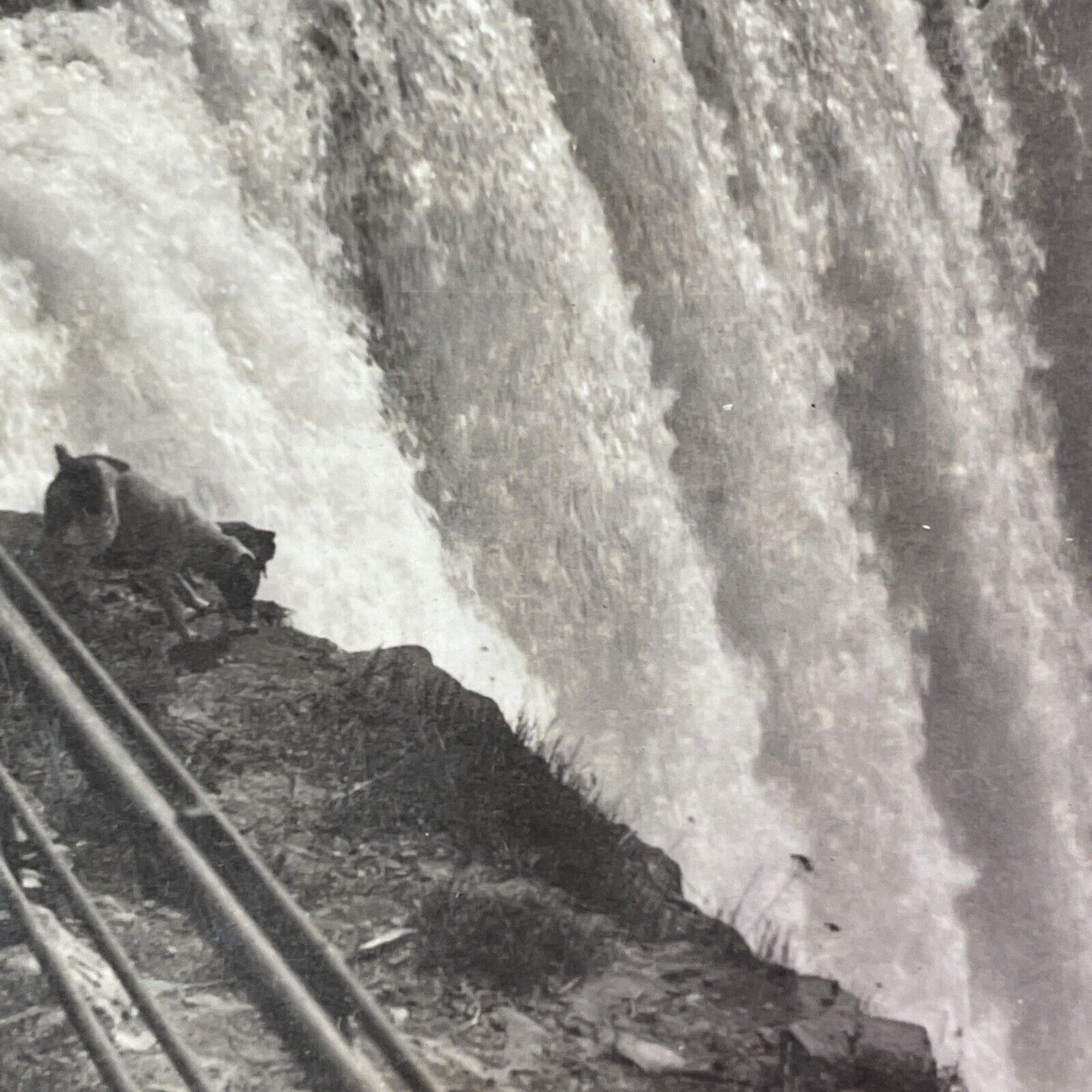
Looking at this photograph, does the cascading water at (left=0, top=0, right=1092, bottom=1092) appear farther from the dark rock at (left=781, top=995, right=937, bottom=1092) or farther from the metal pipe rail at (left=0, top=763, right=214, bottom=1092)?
the metal pipe rail at (left=0, top=763, right=214, bottom=1092)

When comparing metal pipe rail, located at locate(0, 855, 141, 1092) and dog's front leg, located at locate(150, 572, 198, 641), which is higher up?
dog's front leg, located at locate(150, 572, 198, 641)

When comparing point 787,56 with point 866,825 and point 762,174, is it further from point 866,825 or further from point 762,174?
point 866,825

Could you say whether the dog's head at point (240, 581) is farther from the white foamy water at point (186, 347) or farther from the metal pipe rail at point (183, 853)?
the metal pipe rail at point (183, 853)

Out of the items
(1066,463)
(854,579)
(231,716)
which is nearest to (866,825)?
(854,579)

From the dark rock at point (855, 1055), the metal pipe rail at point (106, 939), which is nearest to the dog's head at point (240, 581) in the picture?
the metal pipe rail at point (106, 939)

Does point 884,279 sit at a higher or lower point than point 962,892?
higher

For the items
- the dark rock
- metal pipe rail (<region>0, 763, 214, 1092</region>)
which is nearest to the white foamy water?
metal pipe rail (<region>0, 763, 214, 1092</region>)
